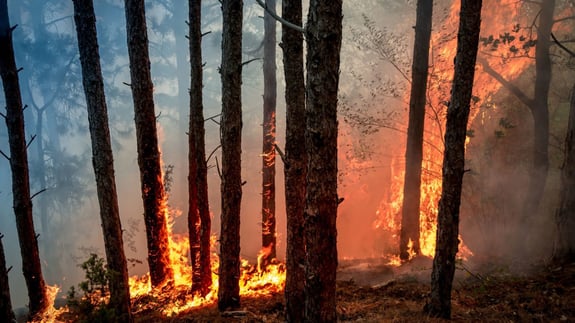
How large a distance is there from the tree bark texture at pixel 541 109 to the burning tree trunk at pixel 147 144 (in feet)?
44.0

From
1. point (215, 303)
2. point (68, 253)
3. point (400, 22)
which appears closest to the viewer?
point (215, 303)

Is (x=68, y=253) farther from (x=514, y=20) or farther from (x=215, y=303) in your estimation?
(x=514, y=20)

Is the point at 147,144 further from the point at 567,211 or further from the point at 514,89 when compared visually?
the point at 514,89

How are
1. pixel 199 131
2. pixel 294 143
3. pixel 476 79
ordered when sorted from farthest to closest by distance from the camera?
pixel 476 79 → pixel 199 131 → pixel 294 143

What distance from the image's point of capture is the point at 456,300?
7117 mm

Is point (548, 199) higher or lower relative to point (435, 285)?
higher

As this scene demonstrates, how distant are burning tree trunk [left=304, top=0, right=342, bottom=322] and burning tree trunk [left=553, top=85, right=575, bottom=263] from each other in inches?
285

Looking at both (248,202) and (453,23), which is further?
(248,202)

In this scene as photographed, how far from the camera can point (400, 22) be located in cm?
2525

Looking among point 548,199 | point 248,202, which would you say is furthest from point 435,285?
point 248,202

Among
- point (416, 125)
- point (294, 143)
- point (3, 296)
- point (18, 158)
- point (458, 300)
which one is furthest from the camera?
point (416, 125)

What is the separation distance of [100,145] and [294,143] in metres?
3.86

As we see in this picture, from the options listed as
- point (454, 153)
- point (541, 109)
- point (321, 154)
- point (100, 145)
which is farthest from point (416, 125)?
point (100, 145)

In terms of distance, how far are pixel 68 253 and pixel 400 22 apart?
129ft
